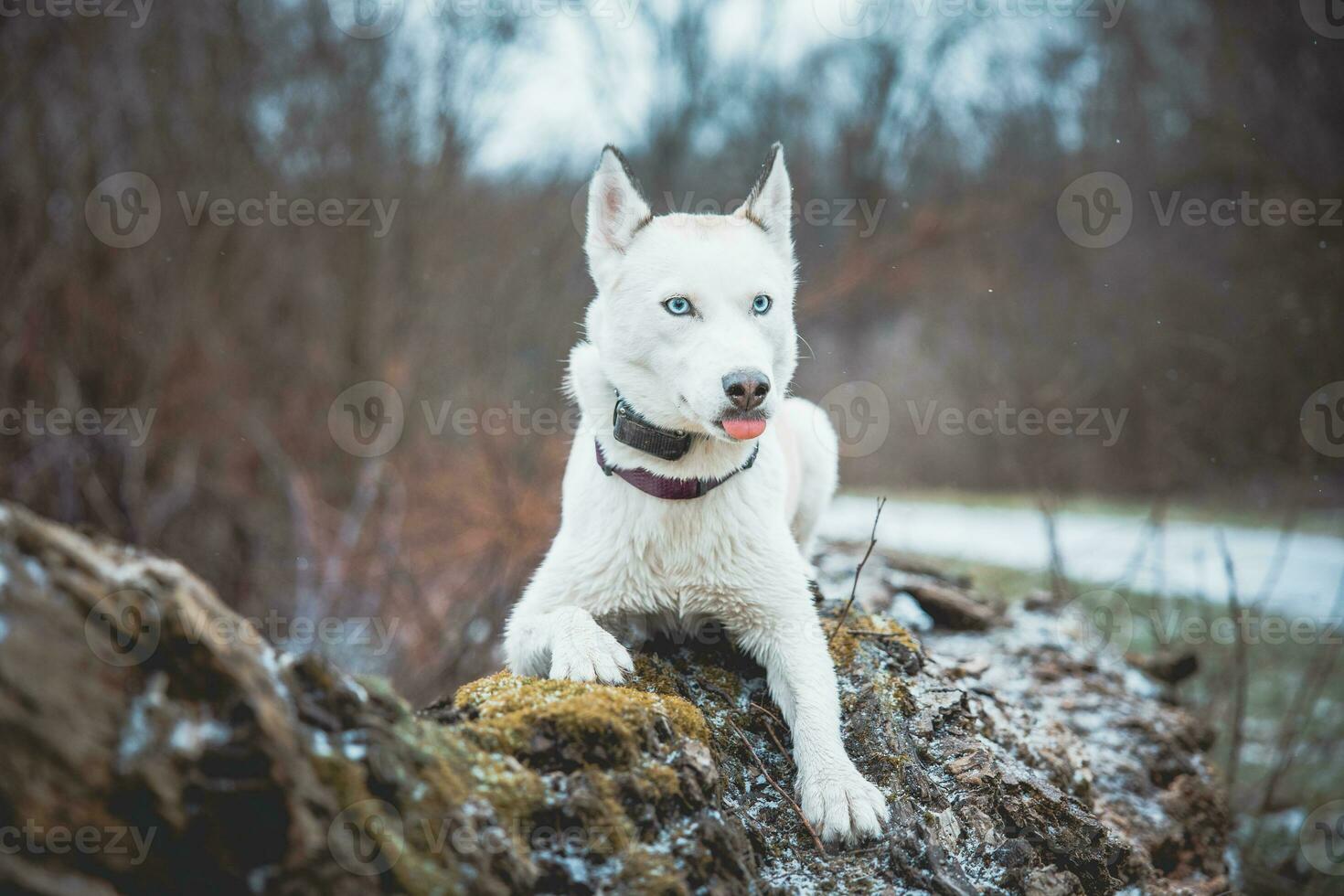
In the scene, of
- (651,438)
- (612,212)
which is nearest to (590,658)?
(651,438)

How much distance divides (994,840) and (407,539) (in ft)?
25.0

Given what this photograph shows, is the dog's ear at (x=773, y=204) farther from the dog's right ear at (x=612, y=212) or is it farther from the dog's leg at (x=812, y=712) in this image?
the dog's leg at (x=812, y=712)

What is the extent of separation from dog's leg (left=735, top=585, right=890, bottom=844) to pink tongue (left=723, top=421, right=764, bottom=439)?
0.66m

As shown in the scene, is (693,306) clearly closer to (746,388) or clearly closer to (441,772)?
(746,388)

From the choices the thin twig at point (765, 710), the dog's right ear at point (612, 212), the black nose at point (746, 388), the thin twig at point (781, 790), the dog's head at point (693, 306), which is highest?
the dog's right ear at point (612, 212)

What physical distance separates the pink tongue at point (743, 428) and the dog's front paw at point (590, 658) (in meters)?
0.76

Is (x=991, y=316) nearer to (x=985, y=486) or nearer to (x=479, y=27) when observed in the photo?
(x=985, y=486)

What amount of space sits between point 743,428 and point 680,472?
0.43 meters

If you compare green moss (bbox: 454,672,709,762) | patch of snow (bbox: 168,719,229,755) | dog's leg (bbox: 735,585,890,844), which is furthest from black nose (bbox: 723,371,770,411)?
patch of snow (bbox: 168,719,229,755)

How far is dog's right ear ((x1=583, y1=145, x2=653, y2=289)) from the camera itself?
3.14 metres

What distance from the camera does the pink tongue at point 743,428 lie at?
2.59m

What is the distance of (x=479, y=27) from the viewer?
10961mm

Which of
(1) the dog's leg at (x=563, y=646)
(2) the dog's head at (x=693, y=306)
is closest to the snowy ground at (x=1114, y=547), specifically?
(2) the dog's head at (x=693, y=306)

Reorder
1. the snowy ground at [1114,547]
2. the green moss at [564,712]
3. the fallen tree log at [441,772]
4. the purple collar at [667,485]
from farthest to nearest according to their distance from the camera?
the snowy ground at [1114,547], the purple collar at [667,485], the green moss at [564,712], the fallen tree log at [441,772]
